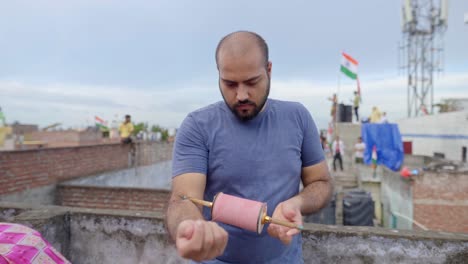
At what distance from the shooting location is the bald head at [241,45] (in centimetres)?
143

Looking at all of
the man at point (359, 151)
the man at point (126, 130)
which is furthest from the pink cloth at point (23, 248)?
the man at point (359, 151)

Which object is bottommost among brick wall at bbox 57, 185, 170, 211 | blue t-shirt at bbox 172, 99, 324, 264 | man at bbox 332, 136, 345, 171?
brick wall at bbox 57, 185, 170, 211

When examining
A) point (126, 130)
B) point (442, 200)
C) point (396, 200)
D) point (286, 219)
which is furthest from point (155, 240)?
point (396, 200)

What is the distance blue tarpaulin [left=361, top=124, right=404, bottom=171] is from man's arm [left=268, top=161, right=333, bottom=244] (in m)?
14.4

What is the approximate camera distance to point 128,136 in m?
10.9

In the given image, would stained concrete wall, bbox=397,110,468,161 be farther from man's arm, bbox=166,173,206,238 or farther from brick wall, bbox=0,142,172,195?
man's arm, bbox=166,173,206,238

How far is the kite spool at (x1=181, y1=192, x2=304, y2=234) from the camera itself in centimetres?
125

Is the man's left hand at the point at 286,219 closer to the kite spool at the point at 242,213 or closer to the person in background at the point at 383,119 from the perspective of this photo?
the kite spool at the point at 242,213

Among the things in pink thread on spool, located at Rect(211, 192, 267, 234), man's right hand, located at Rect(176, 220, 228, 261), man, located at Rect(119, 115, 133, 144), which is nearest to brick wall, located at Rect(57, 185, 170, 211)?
man, located at Rect(119, 115, 133, 144)

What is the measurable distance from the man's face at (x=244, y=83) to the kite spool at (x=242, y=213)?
0.42 meters

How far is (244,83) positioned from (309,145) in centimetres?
48

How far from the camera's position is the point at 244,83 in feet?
4.76

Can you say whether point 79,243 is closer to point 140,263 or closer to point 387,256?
point 140,263

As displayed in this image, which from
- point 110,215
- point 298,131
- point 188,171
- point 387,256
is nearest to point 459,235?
point 387,256
